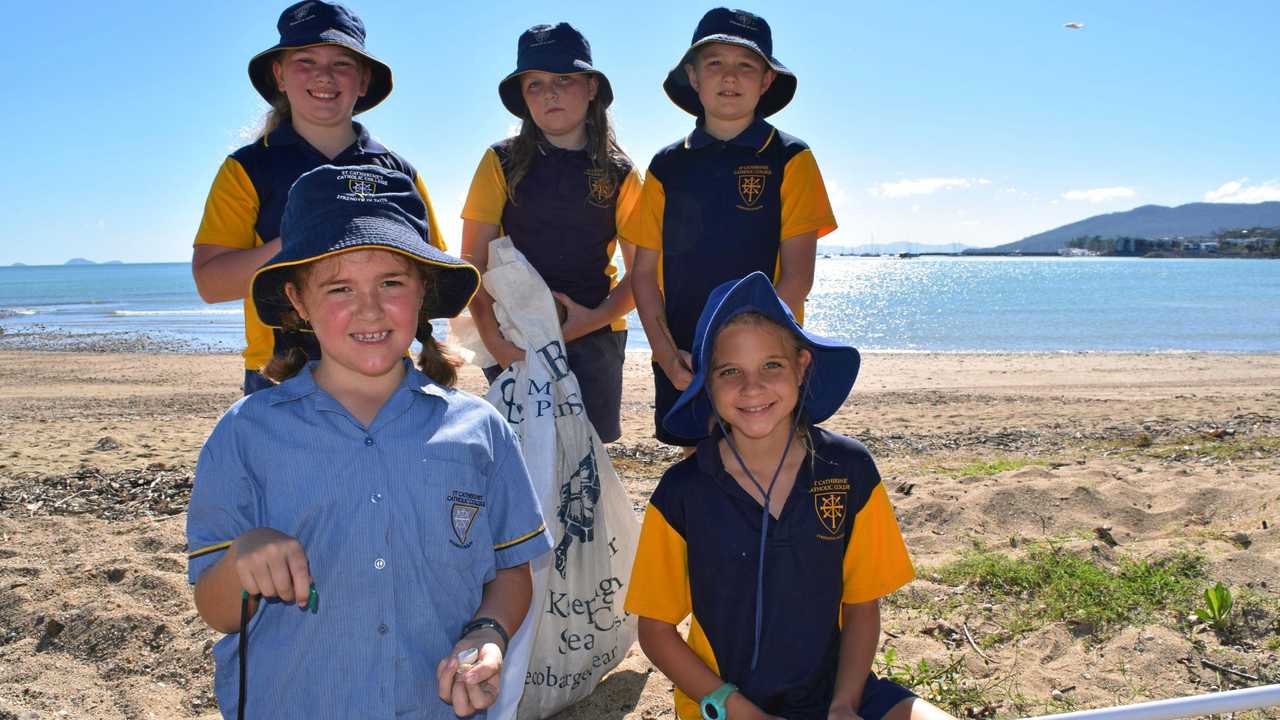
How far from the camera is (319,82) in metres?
2.86

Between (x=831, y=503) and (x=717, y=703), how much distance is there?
61 centimetres

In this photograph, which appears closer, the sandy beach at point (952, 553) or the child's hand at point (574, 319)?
the sandy beach at point (952, 553)

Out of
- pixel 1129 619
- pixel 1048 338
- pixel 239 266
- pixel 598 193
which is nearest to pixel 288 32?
pixel 239 266

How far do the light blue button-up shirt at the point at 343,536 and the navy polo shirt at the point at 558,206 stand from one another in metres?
1.60

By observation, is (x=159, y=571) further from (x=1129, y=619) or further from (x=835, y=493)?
(x=1129, y=619)

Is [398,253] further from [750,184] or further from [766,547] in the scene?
[750,184]

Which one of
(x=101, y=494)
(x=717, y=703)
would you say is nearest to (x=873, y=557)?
(x=717, y=703)

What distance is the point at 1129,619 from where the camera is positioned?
3.42 metres

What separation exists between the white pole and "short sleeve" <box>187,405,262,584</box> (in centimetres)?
165

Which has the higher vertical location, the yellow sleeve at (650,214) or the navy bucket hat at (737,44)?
the navy bucket hat at (737,44)

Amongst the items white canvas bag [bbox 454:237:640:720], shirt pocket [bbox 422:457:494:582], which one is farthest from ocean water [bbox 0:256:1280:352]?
shirt pocket [bbox 422:457:494:582]

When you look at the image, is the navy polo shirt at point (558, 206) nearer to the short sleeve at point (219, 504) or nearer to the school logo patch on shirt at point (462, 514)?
the school logo patch on shirt at point (462, 514)

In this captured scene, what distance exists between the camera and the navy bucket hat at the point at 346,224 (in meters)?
1.91

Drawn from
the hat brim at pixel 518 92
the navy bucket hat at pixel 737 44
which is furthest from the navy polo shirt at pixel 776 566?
the hat brim at pixel 518 92
